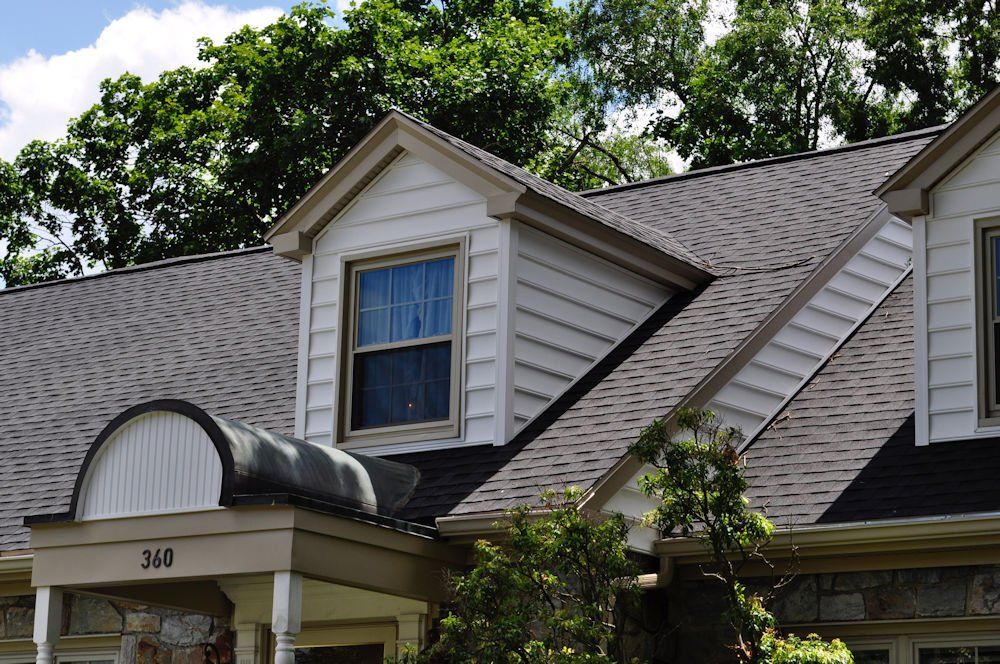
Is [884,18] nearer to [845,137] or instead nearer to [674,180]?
[845,137]

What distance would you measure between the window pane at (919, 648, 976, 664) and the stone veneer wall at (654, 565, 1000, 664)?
19cm

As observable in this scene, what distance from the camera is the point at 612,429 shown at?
930 cm

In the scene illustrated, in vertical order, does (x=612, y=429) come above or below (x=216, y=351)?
below

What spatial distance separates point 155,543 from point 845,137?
18638 millimetres

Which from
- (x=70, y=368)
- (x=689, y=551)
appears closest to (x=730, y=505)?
(x=689, y=551)

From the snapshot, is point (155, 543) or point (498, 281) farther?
point (498, 281)

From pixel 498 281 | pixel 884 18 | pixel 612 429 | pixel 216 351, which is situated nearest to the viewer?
pixel 612 429

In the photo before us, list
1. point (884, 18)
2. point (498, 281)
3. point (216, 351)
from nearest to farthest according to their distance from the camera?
point (498, 281)
point (216, 351)
point (884, 18)

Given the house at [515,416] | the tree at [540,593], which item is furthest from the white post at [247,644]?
the tree at [540,593]

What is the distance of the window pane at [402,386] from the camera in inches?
399

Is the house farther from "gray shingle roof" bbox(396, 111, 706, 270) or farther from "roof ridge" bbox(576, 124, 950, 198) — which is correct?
"roof ridge" bbox(576, 124, 950, 198)

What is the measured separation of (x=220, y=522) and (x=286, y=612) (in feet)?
2.07

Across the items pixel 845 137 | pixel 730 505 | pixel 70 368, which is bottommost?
pixel 730 505

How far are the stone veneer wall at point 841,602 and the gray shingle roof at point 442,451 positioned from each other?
0.97 meters
